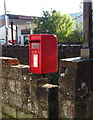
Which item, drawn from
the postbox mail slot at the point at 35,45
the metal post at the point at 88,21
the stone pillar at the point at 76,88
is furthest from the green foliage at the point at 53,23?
the stone pillar at the point at 76,88

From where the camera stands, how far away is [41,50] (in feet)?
12.8

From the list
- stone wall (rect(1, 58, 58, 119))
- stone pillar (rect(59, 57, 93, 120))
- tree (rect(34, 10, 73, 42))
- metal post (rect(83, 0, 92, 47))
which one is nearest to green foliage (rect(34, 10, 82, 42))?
Answer: tree (rect(34, 10, 73, 42))

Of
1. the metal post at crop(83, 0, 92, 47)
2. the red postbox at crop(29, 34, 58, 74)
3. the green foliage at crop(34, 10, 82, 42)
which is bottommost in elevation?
the red postbox at crop(29, 34, 58, 74)

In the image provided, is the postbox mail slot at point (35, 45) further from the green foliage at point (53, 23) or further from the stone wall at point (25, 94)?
the green foliage at point (53, 23)

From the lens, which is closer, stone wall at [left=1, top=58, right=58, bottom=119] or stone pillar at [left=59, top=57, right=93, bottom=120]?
stone pillar at [left=59, top=57, right=93, bottom=120]

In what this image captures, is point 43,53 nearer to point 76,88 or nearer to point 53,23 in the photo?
point 76,88

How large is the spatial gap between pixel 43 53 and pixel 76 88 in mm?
1042

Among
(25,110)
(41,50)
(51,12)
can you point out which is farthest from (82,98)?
(51,12)

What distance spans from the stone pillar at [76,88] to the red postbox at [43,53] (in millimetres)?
580

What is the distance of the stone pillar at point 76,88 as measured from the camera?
321 centimetres

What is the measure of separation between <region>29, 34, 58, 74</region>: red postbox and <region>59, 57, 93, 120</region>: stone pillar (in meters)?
0.58

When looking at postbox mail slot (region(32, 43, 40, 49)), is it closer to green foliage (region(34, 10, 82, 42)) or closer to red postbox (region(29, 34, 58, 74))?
red postbox (region(29, 34, 58, 74))

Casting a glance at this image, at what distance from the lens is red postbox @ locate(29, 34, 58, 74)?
12.8 ft

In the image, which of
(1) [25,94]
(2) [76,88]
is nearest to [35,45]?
(1) [25,94]
